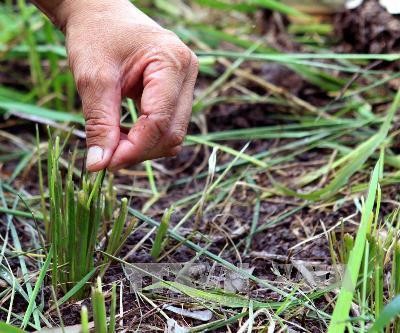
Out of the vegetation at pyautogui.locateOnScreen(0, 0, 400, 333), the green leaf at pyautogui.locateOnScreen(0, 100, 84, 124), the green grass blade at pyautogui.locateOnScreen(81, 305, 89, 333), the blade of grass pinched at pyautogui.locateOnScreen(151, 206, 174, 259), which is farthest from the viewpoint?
the green leaf at pyautogui.locateOnScreen(0, 100, 84, 124)

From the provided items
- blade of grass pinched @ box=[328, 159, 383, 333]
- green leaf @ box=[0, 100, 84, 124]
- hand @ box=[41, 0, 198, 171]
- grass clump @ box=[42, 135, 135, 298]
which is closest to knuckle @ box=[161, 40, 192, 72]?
hand @ box=[41, 0, 198, 171]

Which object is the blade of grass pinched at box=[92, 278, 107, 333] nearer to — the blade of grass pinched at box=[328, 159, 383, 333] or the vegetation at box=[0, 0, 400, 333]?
the vegetation at box=[0, 0, 400, 333]

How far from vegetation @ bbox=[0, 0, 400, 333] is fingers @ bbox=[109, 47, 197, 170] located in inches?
3.8

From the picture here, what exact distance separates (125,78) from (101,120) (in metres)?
0.10

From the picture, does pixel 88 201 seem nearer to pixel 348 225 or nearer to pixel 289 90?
pixel 348 225

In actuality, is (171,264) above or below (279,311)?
below

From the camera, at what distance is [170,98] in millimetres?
1013

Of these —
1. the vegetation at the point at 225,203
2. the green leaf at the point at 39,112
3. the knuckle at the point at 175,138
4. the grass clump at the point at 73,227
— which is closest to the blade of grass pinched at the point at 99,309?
the vegetation at the point at 225,203

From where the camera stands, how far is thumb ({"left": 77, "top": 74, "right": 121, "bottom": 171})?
1005 millimetres

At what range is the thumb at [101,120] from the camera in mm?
1005

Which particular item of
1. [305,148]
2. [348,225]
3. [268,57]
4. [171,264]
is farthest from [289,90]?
[171,264]

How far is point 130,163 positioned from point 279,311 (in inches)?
12.3

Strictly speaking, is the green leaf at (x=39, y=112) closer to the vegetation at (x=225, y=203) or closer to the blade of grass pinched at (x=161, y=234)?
the vegetation at (x=225, y=203)

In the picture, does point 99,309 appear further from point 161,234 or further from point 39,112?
point 39,112
